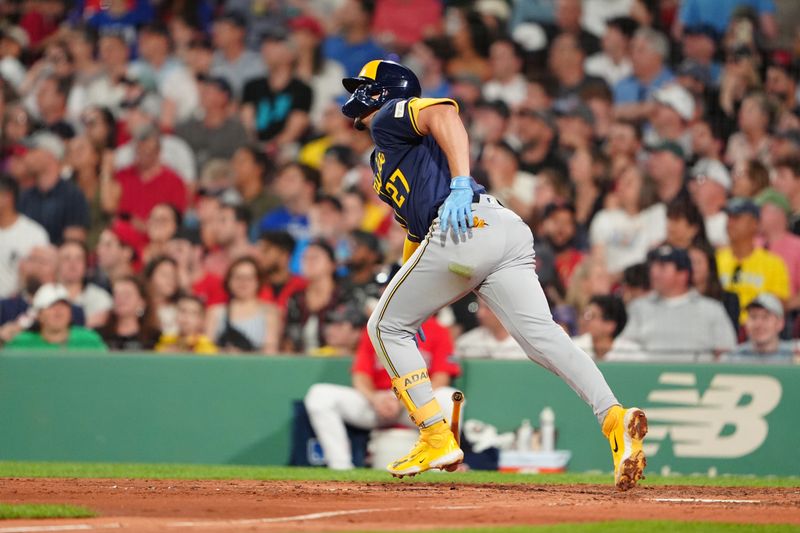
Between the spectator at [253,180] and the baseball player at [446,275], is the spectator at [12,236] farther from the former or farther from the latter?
the baseball player at [446,275]

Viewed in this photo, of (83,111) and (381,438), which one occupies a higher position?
(83,111)

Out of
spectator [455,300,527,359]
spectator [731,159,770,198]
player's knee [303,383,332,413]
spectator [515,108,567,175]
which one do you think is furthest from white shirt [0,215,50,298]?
spectator [731,159,770,198]

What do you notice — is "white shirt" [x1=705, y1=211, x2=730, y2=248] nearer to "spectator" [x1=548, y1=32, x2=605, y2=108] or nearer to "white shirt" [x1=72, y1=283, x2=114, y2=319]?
"spectator" [x1=548, y1=32, x2=605, y2=108]

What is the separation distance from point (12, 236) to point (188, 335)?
68.6 inches

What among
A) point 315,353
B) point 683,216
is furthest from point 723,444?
point 315,353

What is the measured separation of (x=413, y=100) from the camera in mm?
6035

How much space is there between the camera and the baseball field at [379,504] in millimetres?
A: 4797

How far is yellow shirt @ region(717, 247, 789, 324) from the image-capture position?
9.38m

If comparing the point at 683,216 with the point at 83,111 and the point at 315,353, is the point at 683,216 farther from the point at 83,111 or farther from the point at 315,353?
the point at 83,111

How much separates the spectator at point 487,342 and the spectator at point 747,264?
1656 mm

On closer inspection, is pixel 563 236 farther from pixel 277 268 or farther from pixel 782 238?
pixel 277 268

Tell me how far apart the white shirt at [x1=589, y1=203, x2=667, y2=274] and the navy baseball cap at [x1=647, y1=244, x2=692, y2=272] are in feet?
1.14

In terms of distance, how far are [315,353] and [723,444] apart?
10.1 feet

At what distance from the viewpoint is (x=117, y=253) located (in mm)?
10523
